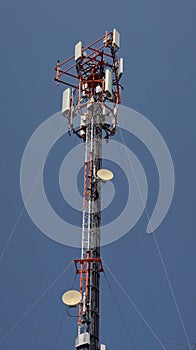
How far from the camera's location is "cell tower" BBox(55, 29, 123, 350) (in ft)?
77.0

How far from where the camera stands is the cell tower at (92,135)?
924 inches

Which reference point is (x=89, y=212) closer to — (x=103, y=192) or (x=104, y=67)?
(x=103, y=192)

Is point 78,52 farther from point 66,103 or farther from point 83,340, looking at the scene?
point 83,340

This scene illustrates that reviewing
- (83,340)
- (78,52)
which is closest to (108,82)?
(78,52)

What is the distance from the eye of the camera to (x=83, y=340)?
888 inches

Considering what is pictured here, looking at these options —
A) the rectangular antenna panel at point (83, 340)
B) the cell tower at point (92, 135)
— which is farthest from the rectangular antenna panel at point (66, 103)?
the rectangular antenna panel at point (83, 340)

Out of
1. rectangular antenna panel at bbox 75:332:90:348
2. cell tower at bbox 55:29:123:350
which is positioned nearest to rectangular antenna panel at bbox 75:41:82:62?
cell tower at bbox 55:29:123:350

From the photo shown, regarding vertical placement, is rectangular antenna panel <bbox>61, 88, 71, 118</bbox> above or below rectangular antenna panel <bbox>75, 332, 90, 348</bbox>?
above

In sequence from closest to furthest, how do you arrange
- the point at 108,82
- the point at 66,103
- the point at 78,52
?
1. the point at 108,82
2. the point at 66,103
3. the point at 78,52

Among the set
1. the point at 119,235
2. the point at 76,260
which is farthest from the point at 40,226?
the point at 76,260

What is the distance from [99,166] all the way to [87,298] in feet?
16.3

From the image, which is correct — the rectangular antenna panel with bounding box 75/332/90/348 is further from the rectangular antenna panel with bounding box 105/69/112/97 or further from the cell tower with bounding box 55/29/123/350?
the rectangular antenna panel with bounding box 105/69/112/97

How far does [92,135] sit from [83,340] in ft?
24.9

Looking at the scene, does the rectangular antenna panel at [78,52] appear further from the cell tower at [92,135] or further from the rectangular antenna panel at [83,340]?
the rectangular antenna panel at [83,340]
